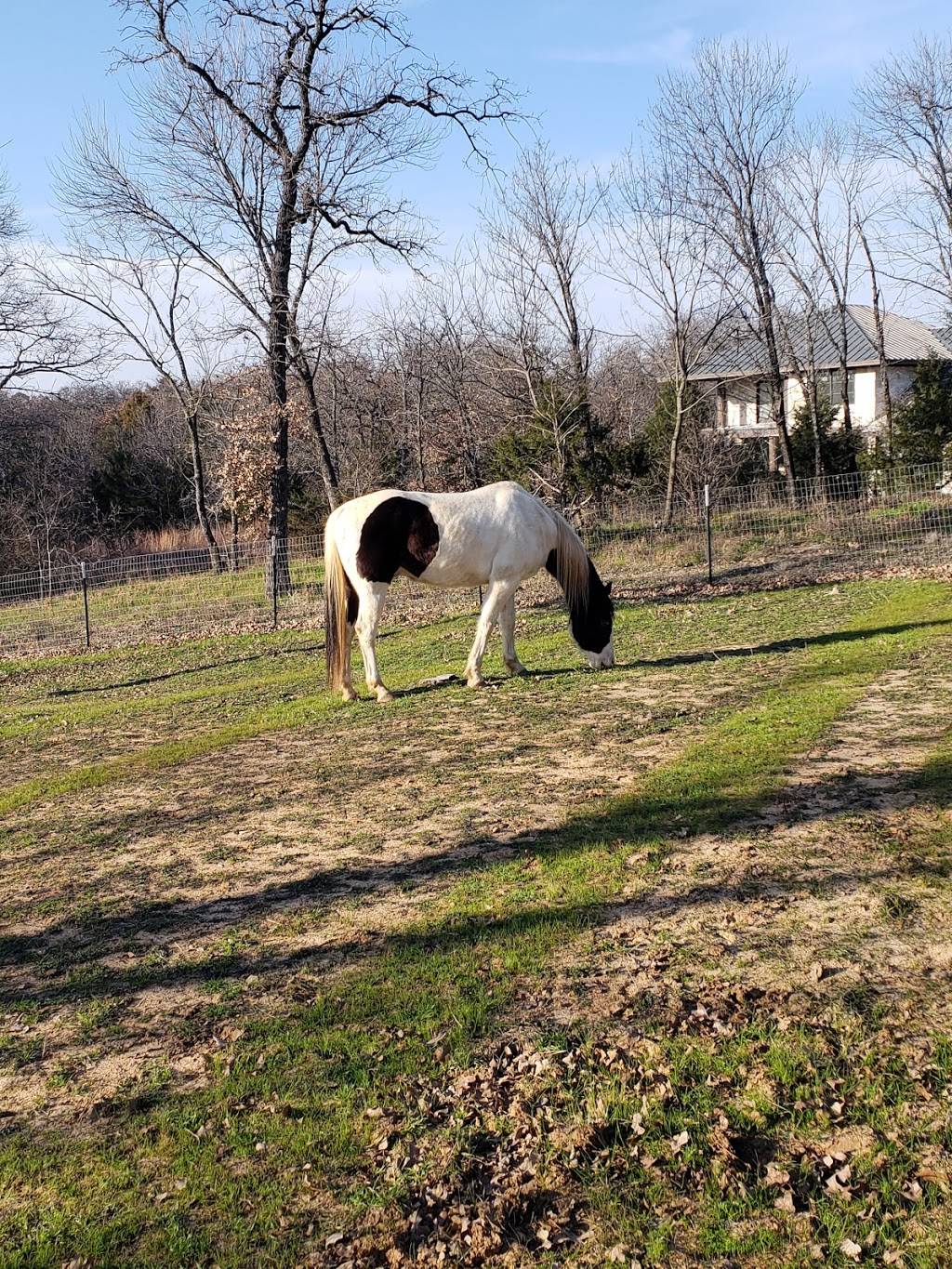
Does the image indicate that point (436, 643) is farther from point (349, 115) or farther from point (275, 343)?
point (349, 115)

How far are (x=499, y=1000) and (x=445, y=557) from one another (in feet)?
23.1

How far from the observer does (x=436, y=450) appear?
2836 cm

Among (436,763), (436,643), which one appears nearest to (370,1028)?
(436,763)

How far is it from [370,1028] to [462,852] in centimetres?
191

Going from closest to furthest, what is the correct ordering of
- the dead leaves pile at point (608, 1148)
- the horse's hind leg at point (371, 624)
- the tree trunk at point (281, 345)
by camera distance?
the dead leaves pile at point (608, 1148)
the horse's hind leg at point (371, 624)
the tree trunk at point (281, 345)

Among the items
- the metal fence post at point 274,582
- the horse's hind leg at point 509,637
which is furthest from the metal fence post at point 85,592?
the horse's hind leg at point 509,637

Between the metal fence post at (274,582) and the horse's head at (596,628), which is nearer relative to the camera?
the horse's head at (596,628)

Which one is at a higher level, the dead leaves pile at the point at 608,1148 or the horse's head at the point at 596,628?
the horse's head at the point at 596,628

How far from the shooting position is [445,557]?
10.8 meters

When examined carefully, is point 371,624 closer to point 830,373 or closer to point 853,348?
point 830,373

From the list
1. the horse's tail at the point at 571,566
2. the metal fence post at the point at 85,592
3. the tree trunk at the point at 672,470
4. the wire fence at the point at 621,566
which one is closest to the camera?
the horse's tail at the point at 571,566

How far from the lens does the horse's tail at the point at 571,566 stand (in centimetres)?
1122

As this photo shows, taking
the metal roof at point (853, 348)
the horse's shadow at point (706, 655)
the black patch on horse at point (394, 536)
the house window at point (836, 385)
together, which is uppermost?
the metal roof at point (853, 348)

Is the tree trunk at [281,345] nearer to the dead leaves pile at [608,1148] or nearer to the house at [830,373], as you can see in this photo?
the dead leaves pile at [608,1148]
